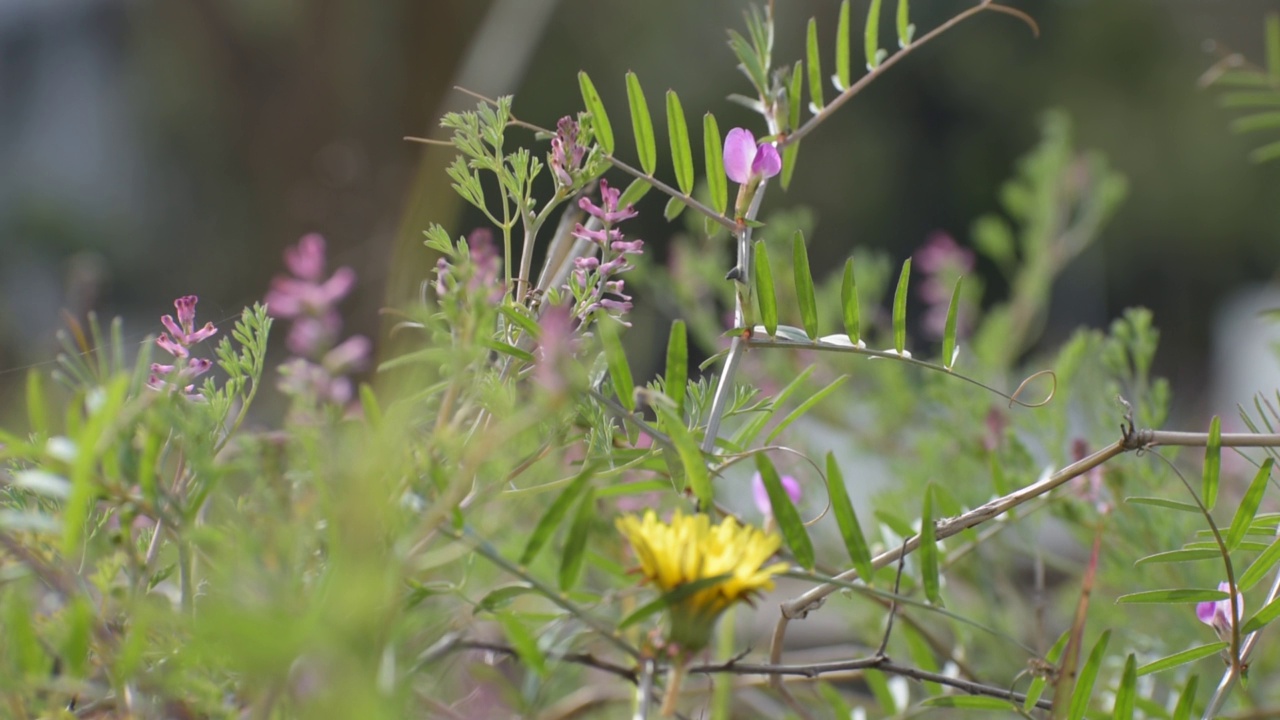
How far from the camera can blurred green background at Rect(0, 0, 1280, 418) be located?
6.30 ft

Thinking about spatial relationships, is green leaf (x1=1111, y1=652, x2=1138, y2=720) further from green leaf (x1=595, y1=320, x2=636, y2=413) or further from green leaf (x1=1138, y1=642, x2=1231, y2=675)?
green leaf (x1=595, y1=320, x2=636, y2=413)

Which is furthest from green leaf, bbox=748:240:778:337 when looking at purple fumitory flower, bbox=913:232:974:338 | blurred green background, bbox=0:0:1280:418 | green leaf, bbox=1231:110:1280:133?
blurred green background, bbox=0:0:1280:418

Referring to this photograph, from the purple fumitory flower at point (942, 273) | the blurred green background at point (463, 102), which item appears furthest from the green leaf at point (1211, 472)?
the blurred green background at point (463, 102)

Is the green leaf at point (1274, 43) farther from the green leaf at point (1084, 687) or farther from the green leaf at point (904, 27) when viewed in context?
the green leaf at point (1084, 687)

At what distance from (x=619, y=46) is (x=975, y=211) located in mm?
1663

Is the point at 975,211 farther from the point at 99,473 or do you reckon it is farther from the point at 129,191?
the point at 99,473

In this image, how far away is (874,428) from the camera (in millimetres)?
676

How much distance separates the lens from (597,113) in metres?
0.25

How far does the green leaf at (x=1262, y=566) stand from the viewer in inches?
9.1

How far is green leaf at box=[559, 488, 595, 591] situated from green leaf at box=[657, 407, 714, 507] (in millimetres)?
22

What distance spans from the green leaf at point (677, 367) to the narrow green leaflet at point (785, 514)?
0.03m

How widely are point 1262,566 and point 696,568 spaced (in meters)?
0.15

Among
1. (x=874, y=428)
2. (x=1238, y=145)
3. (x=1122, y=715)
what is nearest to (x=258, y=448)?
(x=1122, y=715)

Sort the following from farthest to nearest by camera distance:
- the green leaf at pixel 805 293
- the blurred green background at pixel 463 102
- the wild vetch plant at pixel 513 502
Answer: the blurred green background at pixel 463 102 → the green leaf at pixel 805 293 → the wild vetch plant at pixel 513 502
